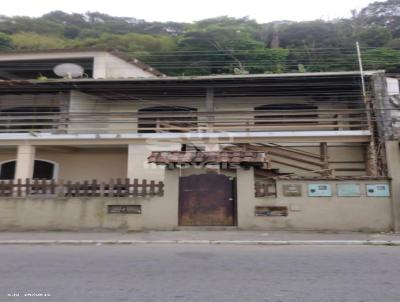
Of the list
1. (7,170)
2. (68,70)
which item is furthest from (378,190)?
(7,170)

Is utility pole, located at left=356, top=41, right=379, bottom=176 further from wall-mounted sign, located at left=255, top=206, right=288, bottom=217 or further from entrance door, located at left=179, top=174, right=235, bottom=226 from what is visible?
entrance door, located at left=179, top=174, right=235, bottom=226

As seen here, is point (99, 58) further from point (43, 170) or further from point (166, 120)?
point (43, 170)

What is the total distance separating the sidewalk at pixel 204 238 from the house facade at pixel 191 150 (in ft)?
1.64

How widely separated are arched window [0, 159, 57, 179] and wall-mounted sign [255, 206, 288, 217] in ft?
33.6

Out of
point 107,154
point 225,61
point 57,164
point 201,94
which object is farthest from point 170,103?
point 225,61

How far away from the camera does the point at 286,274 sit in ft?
19.2

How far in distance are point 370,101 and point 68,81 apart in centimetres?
1166

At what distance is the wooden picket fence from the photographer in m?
11.7

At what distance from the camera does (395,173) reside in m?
11.6

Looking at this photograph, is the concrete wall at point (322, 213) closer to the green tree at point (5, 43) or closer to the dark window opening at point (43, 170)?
the dark window opening at point (43, 170)

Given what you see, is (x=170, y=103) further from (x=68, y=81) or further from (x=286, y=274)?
(x=286, y=274)

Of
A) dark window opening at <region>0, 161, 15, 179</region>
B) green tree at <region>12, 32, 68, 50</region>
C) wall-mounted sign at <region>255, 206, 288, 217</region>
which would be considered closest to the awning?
wall-mounted sign at <region>255, 206, 288, 217</region>

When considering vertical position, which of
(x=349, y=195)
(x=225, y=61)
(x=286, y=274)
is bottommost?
(x=286, y=274)

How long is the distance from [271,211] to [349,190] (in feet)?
7.95
